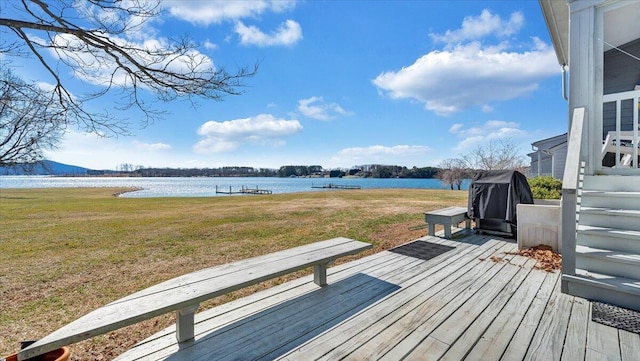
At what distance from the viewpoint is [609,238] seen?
124 inches

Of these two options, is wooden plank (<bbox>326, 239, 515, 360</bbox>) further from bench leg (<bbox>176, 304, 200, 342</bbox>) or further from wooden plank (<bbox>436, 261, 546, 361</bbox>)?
bench leg (<bbox>176, 304, 200, 342</bbox>)

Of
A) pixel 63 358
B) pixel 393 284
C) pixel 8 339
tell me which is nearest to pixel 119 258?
pixel 8 339

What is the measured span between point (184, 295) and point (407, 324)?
6.55 ft

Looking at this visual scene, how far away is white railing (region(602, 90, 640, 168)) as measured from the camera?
11.6 feet

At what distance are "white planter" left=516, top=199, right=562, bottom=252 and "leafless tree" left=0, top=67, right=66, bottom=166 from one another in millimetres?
7202

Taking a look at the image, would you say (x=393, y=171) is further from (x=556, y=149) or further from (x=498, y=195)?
(x=498, y=195)

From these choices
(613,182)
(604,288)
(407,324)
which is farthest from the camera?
(613,182)

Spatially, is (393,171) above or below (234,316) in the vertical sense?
above

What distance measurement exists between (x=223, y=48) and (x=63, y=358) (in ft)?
16.1

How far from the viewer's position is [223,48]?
4949 mm

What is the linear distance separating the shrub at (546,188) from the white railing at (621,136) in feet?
4.88

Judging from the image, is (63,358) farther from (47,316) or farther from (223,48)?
(223,48)

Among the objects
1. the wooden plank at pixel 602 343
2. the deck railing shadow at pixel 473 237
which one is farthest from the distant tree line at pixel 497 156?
the wooden plank at pixel 602 343

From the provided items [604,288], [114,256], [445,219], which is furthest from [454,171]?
[114,256]
